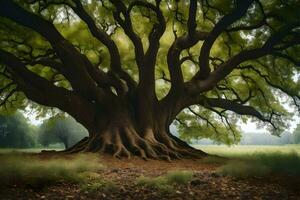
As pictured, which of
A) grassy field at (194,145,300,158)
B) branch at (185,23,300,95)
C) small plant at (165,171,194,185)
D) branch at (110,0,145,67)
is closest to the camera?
small plant at (165,171,194,185)

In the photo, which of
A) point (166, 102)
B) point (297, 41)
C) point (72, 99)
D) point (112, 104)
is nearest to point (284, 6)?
point (297, 41)

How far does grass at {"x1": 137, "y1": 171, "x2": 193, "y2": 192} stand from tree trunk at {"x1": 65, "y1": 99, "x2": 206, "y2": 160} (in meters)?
6.01

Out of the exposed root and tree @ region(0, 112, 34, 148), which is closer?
the exposed root

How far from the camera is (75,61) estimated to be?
18281mm

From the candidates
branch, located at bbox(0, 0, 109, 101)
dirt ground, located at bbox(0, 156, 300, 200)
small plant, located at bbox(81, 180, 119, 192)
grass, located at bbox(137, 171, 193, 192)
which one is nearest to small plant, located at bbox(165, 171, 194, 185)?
grass, located at bbox(137, 171, 193, 192)

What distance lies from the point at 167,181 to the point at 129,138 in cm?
799

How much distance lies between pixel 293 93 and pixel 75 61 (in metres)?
13.2

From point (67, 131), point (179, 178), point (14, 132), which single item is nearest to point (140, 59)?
point (179, 178)

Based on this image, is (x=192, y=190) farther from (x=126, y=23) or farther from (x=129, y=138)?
(x=126, y=23)

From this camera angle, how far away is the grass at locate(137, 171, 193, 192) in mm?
9430

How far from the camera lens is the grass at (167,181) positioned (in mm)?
9430

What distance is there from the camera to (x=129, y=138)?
17.9m

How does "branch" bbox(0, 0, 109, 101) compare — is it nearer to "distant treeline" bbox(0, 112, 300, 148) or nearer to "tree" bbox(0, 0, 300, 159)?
"tree" bbox(0, 0, 300, 159)

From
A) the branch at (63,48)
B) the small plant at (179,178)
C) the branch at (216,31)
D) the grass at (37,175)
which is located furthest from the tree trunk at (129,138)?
the small plant at (179,178)
